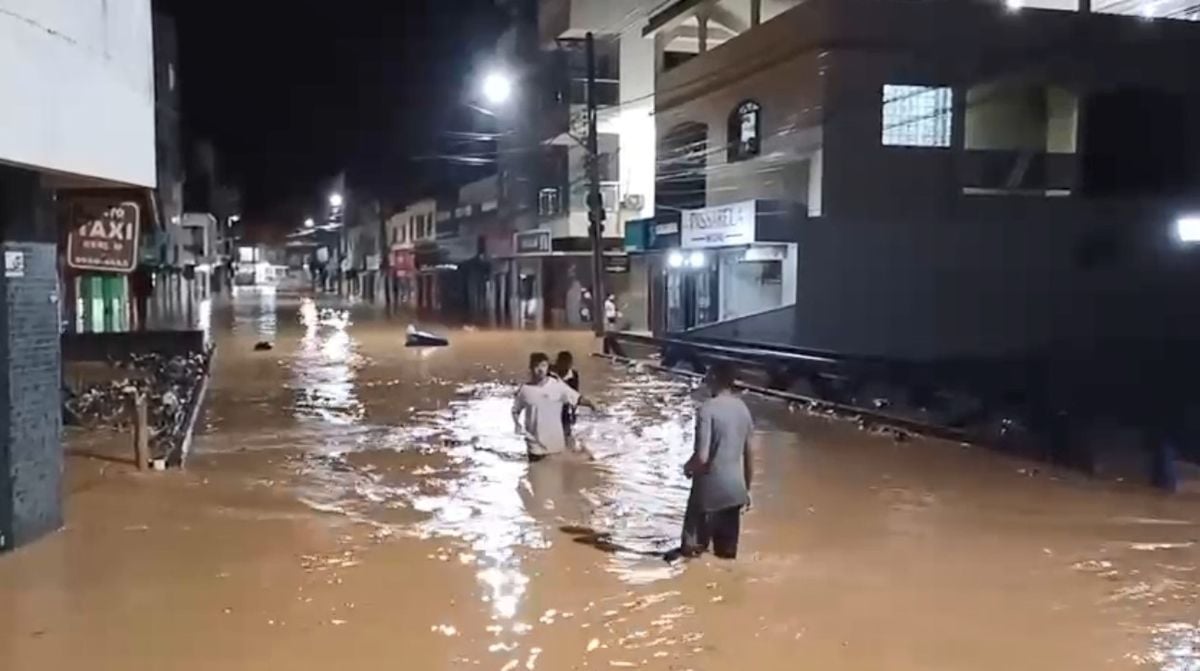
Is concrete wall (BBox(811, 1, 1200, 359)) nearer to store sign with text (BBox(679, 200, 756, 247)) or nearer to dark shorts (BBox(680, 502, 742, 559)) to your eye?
store sign with text (BBox(679, 200, 756, 247))

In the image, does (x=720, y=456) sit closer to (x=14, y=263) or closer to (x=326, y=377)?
(x=14, y=263)

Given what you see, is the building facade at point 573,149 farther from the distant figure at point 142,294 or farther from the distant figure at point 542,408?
the distant figure at point 542,408

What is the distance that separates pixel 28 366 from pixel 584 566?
5117 mm

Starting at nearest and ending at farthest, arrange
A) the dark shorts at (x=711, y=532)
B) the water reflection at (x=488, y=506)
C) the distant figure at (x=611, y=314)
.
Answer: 1. the water reflection at (x=488, y=506)
2. the dark shorts at (x=711, y=532)
3. the distant figure at (x=611, y=314)

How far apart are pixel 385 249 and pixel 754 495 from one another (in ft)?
279

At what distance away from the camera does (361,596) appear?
8.91 metres

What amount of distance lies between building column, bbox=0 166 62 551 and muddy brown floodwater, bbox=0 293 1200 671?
38 centimetres

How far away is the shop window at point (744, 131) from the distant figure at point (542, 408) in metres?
19.0

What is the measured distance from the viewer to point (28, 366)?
10.5m

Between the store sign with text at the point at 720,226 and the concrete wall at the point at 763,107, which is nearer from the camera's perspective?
the concrete wall at the point at 763,107

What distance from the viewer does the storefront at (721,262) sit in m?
29.9

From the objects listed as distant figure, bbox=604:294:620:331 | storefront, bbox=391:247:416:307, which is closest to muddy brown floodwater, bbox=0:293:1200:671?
distant figure, bbox=604:294:620:331

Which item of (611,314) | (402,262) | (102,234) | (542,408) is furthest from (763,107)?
(402,262)

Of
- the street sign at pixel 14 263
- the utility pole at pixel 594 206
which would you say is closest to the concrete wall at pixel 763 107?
the utility pole at pixel 594 206
